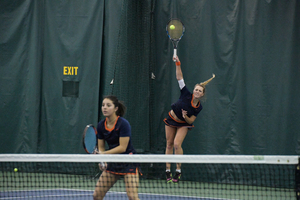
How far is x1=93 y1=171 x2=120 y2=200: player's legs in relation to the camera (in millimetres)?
3512

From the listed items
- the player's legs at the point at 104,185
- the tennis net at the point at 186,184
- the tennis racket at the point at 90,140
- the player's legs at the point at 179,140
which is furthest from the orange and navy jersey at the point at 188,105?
the player's legs at the point at 104,185

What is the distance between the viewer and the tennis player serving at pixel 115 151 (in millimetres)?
3516

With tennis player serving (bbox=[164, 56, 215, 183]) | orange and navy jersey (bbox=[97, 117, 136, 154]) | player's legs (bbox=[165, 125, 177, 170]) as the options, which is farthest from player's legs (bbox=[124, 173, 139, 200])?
player's legs (bbox=[165, 125, 177, 170])

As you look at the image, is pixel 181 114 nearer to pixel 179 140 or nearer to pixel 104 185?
pixel 179 140

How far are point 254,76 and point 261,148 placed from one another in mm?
1276

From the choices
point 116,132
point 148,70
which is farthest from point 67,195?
point 148,70

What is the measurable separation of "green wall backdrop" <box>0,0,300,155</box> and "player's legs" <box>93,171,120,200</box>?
3.25 m

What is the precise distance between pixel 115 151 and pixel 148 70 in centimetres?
356

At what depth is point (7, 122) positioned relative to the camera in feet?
26.6

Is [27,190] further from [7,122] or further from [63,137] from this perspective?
[7,122]

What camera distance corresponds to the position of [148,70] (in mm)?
6996

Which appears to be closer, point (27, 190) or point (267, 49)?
point (27, 190)

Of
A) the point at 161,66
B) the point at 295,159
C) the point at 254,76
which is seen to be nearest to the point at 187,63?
the point at 161,66

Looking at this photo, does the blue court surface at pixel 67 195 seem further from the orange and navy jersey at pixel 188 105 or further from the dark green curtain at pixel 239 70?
the dark green curtain at pixel 239 70
